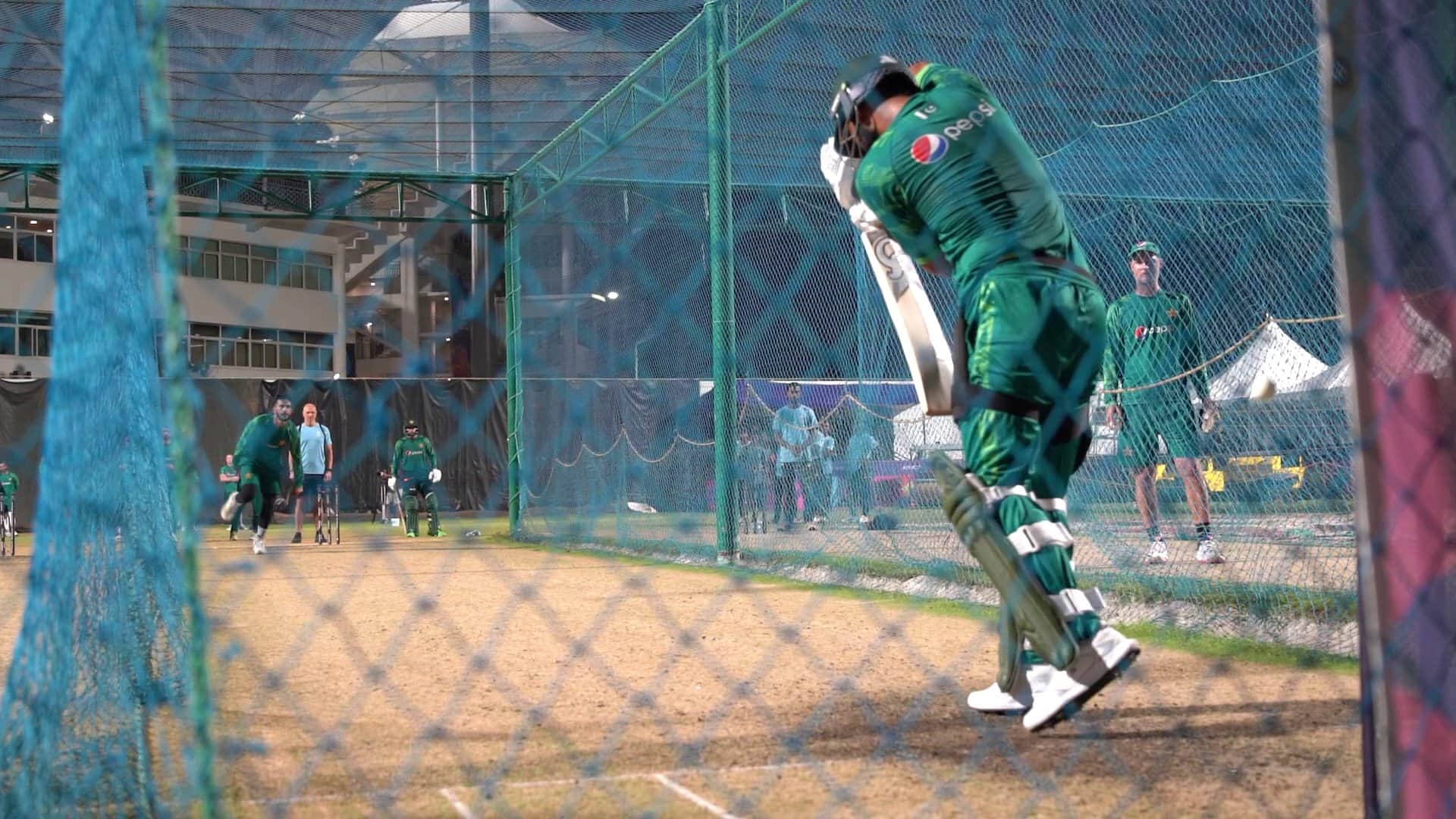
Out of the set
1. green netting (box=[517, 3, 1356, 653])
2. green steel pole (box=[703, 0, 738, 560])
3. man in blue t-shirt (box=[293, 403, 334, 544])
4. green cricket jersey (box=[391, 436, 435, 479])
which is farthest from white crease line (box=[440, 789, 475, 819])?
green cricket jersey (box=[391, 436, 435, 479])

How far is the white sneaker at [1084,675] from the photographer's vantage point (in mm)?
2887

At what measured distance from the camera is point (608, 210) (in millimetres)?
12062

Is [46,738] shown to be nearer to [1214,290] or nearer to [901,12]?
[1214,290]

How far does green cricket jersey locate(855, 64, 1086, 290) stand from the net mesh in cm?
64

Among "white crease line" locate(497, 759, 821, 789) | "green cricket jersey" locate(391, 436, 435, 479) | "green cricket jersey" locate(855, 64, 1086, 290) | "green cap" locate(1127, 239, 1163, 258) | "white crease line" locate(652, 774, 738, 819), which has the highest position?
"green cap" locate(1127, 239, 1163, 258)

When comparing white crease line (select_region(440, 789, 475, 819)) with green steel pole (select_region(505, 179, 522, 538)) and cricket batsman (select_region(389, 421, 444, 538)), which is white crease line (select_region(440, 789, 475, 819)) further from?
cricket batsman (select_region(389, 421, 444, 538))

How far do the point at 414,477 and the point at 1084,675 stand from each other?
1306cm

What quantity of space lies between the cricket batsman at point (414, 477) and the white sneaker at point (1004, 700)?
11684 mm

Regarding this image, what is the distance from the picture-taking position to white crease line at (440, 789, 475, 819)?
9.04 feet

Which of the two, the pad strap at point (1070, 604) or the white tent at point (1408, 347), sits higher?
the white tent at point (1408, 347)

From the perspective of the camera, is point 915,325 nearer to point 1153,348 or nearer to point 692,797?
point 692,797

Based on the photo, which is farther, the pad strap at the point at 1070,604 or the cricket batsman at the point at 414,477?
the cricket batsman at the point at 414,477

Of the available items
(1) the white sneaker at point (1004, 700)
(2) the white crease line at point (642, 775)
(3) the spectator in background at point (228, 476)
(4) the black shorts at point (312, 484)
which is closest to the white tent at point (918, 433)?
(1) the white sneaker at point (1004, 700)

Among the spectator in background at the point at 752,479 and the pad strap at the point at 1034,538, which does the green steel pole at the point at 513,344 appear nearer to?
the spectator in background at the point at 752,479
